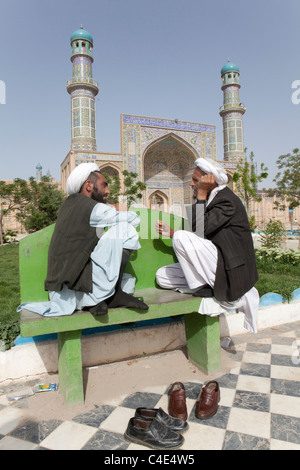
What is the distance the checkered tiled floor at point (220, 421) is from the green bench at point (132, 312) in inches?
7.4

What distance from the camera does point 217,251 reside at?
1.73 meters

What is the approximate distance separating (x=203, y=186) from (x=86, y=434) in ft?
4.69

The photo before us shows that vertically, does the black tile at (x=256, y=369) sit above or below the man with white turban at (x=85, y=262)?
below

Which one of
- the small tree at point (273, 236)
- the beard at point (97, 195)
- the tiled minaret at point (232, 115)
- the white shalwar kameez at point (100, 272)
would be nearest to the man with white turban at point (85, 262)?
the white shalwar kameez at point (100, 272)

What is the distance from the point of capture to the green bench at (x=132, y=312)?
1.50 metres

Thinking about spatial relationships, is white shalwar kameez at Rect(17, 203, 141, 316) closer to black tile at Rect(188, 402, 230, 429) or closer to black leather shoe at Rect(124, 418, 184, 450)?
black leather shoe at Rect(124, 418, 184, 450)

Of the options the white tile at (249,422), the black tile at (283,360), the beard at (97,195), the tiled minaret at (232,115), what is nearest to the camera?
the white tile at (249,422)

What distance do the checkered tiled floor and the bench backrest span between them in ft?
2.07

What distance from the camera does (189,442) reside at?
1.24m

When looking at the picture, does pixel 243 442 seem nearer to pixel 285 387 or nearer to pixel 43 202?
pixel 285 387

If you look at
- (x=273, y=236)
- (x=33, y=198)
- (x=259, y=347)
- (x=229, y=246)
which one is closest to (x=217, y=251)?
(x=229, y=246)

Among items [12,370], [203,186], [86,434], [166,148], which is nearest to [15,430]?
[86,434]

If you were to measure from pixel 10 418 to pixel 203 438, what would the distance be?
0.91 meters

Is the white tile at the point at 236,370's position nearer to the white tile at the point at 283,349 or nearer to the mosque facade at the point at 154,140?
the white tile at the point at 283,349
